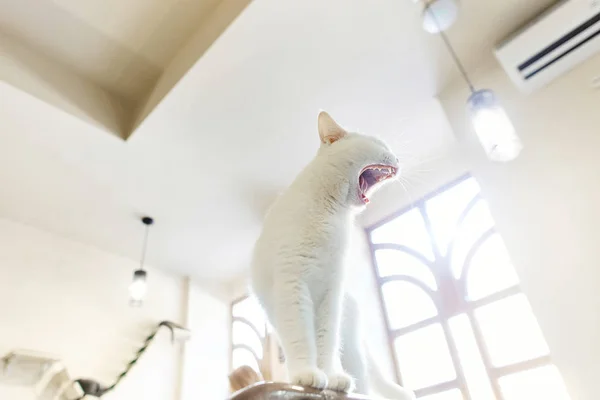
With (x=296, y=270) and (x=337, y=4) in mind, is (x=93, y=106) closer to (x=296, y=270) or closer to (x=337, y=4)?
(x=337, y=4)

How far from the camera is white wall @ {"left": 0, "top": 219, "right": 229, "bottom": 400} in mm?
2088

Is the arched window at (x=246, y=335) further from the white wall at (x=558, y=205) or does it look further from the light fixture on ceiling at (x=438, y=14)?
the light fixture on ceiling at (x=438, y=14)

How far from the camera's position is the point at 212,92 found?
5.51 feet

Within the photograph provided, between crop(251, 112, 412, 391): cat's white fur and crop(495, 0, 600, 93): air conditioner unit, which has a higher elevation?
crop(495, 0, 600, 93): air conditioner unit

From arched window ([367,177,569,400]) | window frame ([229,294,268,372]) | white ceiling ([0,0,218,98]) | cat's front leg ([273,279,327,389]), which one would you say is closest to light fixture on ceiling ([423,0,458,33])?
white ceiling ([0,0,218,98])

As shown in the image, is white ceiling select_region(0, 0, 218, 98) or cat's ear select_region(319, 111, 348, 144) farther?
white ceiling select_region(0, 0, 218, 98)

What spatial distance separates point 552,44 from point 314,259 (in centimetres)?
129

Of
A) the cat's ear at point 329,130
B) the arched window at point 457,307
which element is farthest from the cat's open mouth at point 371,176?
the arched window at point 457,307

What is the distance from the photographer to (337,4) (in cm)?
144

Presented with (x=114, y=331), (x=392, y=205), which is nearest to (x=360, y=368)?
(x=392, y=205)

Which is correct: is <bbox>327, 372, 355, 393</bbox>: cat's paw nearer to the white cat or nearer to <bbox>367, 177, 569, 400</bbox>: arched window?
the white cat

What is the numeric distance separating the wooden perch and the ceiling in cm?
126

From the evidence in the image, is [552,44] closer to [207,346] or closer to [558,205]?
[558,205]

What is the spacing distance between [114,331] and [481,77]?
223cm
